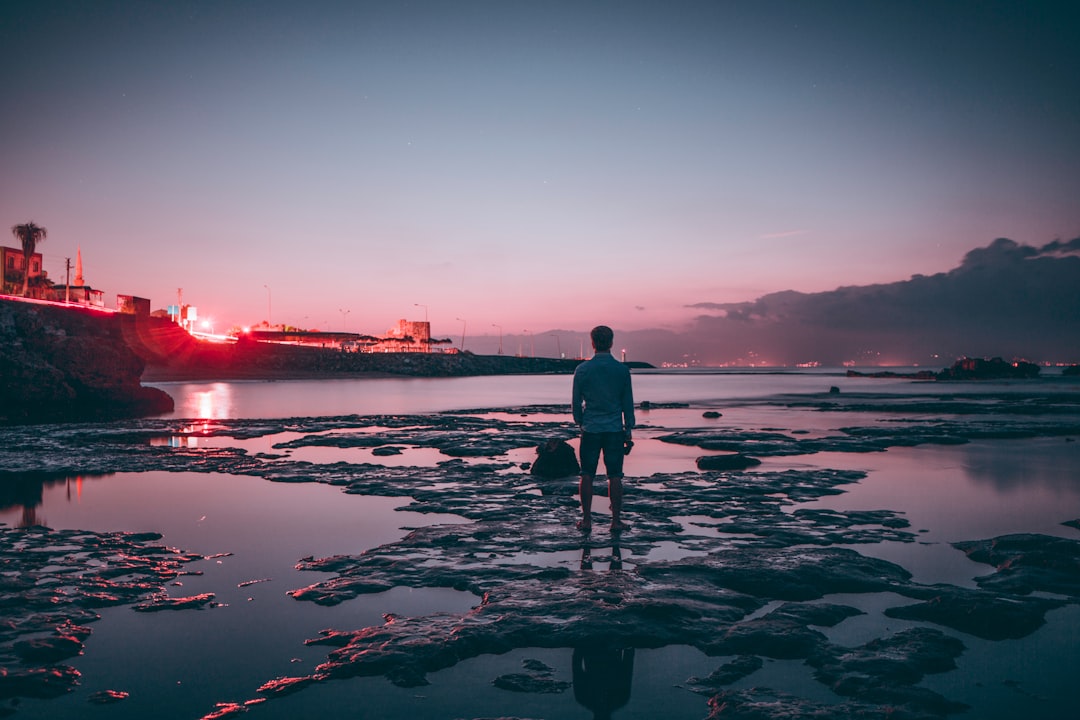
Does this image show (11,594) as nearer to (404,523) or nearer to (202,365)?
(404,523)

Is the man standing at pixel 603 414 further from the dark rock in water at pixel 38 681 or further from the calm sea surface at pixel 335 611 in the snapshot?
the dark rock in water at pixel 38 681

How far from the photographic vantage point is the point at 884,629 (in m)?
5.34

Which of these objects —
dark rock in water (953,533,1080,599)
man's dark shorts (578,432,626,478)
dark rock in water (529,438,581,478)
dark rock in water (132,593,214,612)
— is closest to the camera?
dark rock in water (132,593,214,612)

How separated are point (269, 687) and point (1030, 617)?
620cm

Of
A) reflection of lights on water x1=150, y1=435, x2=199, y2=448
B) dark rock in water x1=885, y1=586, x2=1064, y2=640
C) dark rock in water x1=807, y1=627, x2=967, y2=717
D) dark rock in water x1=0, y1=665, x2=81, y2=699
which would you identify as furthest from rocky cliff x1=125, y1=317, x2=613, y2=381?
dark rock in water x1=807, y1=627, x2=967, y2=717

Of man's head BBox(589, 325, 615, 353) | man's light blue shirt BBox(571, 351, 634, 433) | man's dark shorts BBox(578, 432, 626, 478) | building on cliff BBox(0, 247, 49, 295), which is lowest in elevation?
man's dark shorts BBox(578, 432, 626, 478)

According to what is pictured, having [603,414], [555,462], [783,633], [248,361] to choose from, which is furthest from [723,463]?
[248,361]

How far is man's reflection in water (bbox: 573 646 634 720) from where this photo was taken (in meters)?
4.10

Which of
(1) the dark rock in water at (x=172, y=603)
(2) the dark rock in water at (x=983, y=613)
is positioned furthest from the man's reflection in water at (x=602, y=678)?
(1) the dark rock in water at (x=172, y=603)

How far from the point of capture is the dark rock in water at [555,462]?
45.0 feet

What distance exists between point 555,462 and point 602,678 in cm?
932

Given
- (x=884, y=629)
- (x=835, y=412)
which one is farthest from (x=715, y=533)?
(x=835, y=412)

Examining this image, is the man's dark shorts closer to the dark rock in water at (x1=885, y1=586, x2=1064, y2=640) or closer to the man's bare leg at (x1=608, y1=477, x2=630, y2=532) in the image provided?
the man's bare leg at (x1=608, y1=477, x2=630, y2=532)

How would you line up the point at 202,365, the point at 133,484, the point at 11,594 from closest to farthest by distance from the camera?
the point at 11,594, the point at 133,484, the point at 202,365
